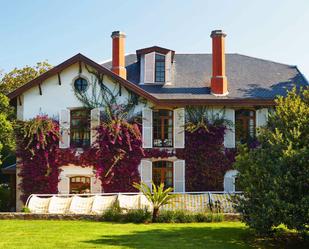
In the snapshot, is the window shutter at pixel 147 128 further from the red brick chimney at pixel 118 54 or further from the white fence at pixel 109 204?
the white fence at pixel 109 204

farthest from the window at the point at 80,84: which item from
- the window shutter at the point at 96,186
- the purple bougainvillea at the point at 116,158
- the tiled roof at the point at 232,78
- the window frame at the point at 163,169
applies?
the window frame at the point at 163,169

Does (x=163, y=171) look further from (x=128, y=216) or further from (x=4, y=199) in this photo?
(x=4, y=199)

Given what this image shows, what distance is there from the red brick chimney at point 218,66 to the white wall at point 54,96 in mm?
3923

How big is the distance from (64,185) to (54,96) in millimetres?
4449

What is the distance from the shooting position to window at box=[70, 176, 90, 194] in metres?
21.3

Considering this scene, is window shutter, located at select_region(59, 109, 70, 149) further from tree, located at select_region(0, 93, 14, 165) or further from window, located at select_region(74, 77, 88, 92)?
tree, located at select_region(0, 93, 14, 165)

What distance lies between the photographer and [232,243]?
12.2 metres

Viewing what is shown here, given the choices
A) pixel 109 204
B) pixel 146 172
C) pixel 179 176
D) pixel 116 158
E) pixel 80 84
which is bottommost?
pixel 109 204

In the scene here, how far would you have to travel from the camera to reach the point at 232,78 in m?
23.5

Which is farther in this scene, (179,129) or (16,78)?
(16,78)

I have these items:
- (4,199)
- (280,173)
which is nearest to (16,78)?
(4,199)

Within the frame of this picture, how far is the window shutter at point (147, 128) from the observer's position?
21.5 meters

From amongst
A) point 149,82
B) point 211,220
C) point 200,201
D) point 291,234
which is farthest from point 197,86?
point 291,234

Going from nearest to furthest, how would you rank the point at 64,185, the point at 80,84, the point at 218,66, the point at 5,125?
1. the point at 5,125
2. the point at 64,185
3. the point at 80,84
4. the point at 218,66
